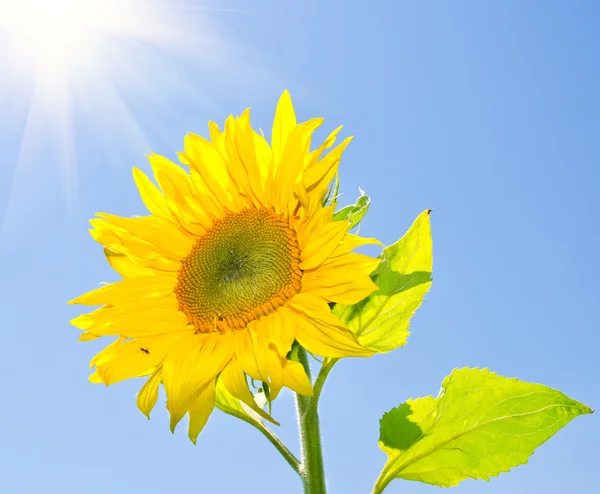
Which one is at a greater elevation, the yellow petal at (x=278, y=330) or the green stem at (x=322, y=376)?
the yellow petal at (x=278, y=330)

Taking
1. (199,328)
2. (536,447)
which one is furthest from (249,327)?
(536,447)

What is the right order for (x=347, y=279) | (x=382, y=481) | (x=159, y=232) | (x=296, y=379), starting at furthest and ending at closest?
1. (x=159, y=232)
2. (x=382, y=481)
3. (x=347, y=279)
4. (x=296, y=379)

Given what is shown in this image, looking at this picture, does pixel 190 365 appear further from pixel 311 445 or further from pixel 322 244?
pixel 322 244

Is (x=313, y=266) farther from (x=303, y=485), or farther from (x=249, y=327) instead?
(x=303, y=485)

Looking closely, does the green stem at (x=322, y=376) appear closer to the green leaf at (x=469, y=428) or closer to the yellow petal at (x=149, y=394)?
the green leaf at (x=469, y=428)

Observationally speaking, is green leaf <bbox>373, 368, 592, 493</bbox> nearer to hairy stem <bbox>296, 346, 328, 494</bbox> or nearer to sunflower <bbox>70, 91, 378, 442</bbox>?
hairy stem <bbox>296, 346, 328, 494</bbox>

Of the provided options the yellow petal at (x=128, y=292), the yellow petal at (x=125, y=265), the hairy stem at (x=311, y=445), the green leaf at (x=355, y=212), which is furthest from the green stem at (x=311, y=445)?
the yellow petal at (x=125, y=265)

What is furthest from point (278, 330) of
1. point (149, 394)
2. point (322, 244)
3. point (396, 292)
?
point (149, 394)

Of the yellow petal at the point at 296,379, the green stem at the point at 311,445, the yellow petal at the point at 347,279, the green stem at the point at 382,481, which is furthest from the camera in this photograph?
the green stem at the point at 382,481
